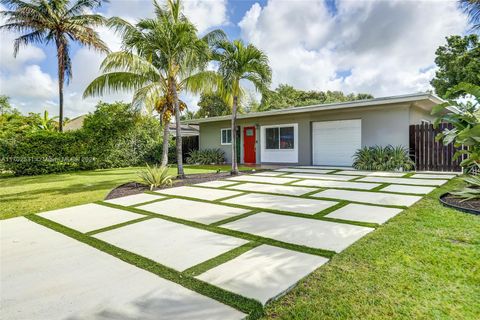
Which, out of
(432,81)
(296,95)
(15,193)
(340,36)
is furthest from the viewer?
(296,95)

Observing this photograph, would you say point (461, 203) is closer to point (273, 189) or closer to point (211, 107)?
point (273, 189)

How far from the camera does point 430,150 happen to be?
1033 centimetres

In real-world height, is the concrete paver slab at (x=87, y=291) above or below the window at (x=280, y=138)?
below

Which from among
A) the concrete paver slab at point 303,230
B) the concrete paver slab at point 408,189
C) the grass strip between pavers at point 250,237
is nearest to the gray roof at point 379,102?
the concrete paver slab at point 408,189

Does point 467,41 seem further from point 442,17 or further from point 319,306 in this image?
point 319,306

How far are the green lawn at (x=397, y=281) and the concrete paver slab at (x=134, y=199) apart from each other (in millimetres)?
4450

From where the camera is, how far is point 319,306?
1.96 meters

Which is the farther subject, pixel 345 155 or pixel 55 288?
pixel 345 155

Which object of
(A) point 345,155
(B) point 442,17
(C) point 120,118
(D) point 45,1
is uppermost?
(D) point 45,1

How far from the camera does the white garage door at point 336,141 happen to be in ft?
40.2

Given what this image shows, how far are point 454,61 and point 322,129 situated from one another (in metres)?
15.2

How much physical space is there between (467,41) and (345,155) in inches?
714

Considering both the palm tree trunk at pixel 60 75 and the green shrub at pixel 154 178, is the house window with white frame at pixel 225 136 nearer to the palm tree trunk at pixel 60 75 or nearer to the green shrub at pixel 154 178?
the palm tree trunk at pixel 60 75

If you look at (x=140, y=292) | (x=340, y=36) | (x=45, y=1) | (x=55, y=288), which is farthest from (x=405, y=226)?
(x=45, y=1)
